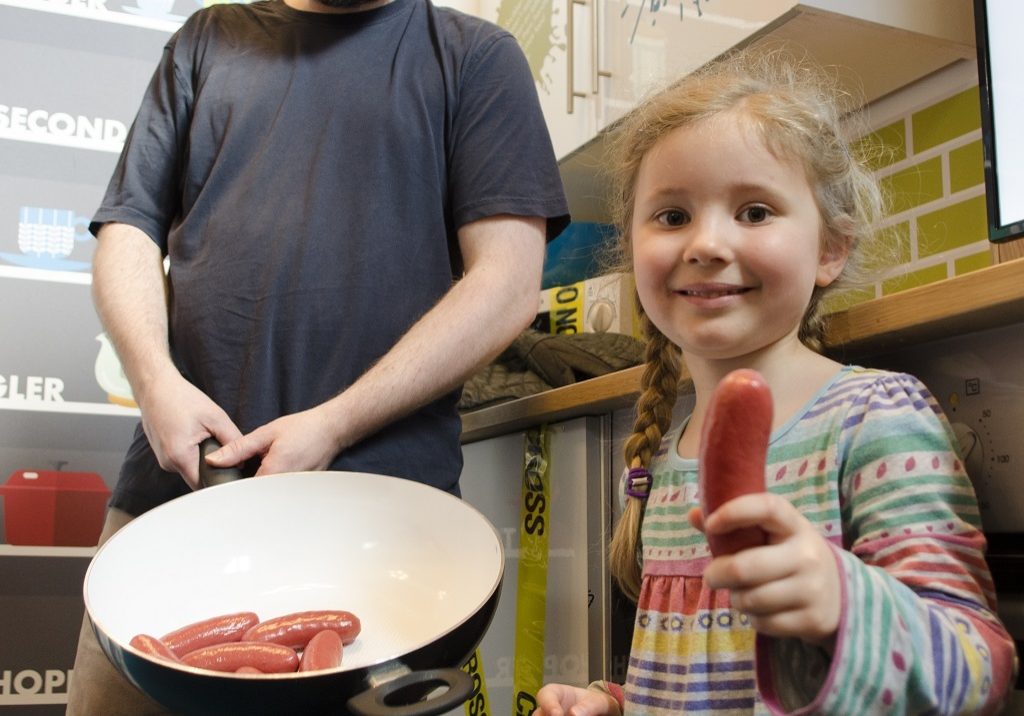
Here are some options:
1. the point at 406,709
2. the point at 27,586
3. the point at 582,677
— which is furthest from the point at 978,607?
the point at 27,586

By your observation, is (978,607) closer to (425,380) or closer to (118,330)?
(425,380)

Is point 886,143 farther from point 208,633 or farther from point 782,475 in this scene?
point 208,633

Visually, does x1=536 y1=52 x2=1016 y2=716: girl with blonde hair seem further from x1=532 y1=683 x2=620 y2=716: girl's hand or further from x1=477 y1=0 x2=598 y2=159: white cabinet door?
x1=477 y1=0 x2=598 y2=159: white cabinet door

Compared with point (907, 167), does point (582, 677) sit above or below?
below

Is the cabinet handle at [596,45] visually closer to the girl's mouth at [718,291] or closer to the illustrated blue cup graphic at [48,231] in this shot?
the illustrated blue cup graphic at [48,231]

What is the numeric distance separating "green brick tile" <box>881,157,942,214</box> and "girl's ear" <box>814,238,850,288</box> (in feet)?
2.43

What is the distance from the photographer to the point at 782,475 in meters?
0.68

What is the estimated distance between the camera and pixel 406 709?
60 cm

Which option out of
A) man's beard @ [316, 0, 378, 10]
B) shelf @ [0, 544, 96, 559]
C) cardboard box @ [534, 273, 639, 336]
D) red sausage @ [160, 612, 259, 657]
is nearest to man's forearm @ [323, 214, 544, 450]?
red sausage @ [160, 612, 259, 657]

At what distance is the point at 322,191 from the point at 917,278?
2.84 feet

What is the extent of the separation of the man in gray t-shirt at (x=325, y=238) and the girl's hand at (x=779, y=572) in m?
0.49

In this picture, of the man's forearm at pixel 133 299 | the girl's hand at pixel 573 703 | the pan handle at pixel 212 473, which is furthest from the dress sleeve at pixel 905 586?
the man's forearm at pixel 133 299

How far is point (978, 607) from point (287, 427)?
1.78 feet

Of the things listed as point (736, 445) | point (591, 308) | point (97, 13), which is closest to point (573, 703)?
point (736, 445)
